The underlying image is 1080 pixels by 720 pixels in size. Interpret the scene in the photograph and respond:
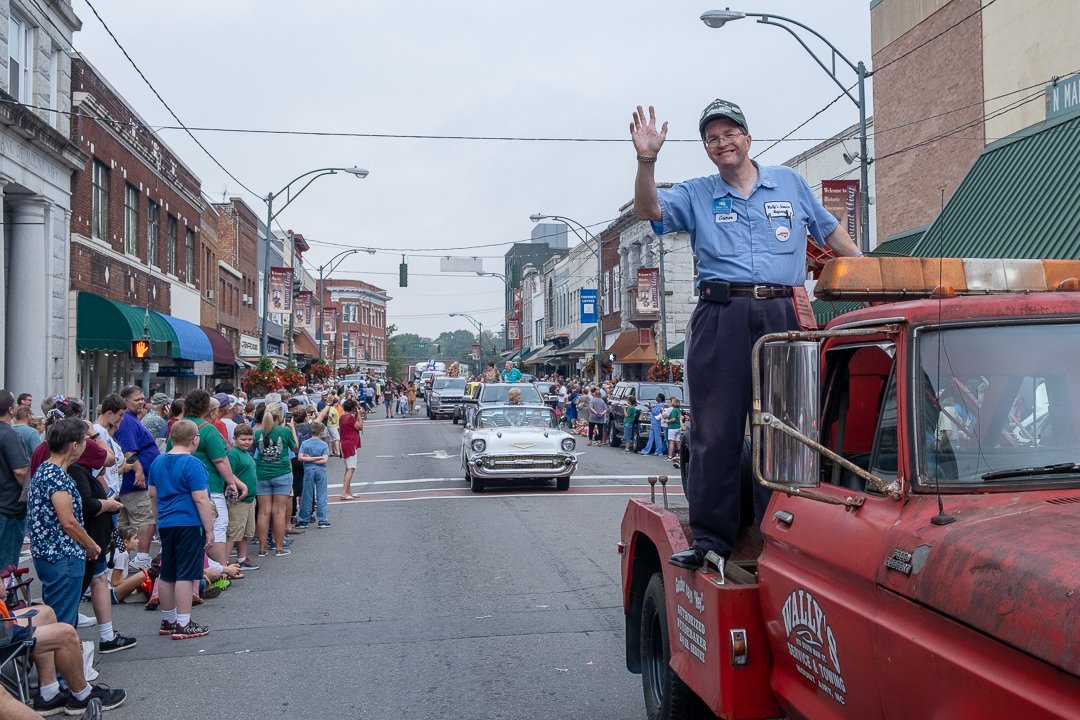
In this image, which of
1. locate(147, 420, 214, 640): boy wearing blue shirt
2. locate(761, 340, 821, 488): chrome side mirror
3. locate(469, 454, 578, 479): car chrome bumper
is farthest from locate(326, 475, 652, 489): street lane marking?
locate(761, 340, 821, 488): chrome side mirror

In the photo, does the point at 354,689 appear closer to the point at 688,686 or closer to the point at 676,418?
the point at 688,686

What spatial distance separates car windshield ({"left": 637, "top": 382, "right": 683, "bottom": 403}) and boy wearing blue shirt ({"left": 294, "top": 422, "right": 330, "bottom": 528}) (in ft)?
47.7

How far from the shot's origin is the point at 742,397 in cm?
416

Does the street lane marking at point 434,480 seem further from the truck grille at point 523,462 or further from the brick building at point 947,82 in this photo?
the brick building at point 947,82

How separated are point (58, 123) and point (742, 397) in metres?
20.2

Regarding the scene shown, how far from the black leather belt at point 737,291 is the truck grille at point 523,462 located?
12.7 meters

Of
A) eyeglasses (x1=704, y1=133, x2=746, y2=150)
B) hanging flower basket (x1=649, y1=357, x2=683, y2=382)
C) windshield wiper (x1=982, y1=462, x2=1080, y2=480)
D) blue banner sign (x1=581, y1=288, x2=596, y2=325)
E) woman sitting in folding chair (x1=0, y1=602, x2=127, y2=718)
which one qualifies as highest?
blue banner sign (x1=581, y1=288, x2=596, y2=325)

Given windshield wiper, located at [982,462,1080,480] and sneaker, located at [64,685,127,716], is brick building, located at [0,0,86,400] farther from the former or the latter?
windshield wiper, located at [982,462,1080,480]

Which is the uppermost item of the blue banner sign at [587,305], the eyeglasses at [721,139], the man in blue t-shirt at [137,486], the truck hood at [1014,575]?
the blue banner sign at [587,305]

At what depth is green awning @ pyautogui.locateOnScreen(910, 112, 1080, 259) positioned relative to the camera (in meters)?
13.4

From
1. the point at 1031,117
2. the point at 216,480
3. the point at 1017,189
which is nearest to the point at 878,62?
the point at 1031,117

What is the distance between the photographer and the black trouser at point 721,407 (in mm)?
4109

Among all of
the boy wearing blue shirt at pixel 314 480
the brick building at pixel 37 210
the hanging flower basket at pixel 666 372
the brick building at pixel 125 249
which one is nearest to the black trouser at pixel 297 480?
the boy wearing blue shirt at pixel 314 480

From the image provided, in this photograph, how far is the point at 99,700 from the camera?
592cm
